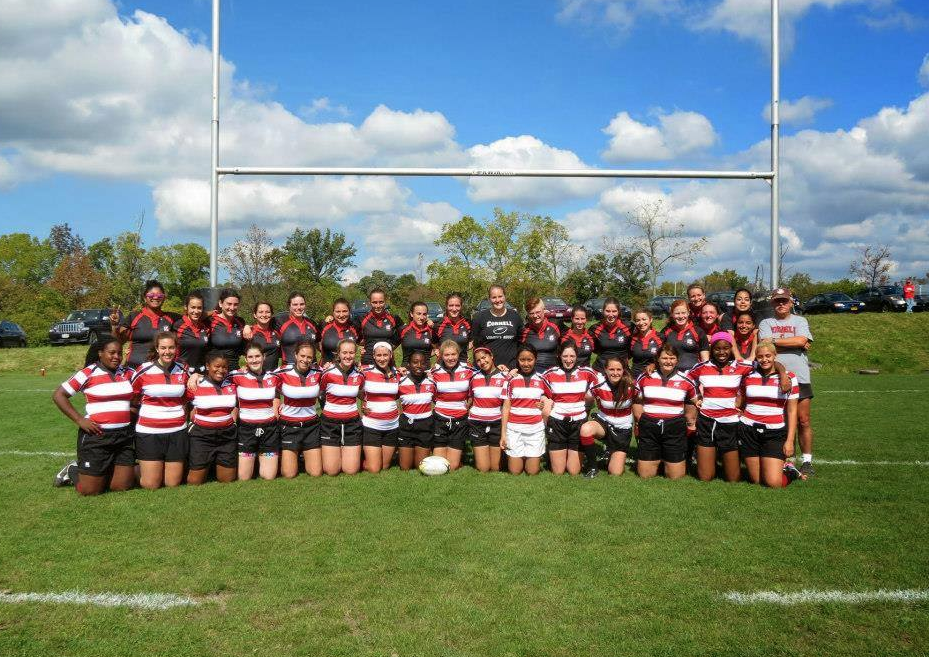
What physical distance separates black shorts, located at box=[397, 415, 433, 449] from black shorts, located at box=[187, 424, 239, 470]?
152cm

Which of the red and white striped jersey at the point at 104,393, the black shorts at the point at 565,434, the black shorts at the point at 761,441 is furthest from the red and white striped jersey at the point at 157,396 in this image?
the black shorts at the point at 761,441

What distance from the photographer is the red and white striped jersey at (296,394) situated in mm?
5879

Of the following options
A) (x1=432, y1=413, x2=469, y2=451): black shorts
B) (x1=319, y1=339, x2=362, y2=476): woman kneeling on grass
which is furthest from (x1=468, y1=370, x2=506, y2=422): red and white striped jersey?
(x1=319, y1=339, x2=362, y2=476): woman kneeling on grass

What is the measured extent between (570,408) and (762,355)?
1753 millimetres

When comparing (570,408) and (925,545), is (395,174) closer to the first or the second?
(570,408)

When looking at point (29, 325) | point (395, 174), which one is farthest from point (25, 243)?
point (395, 174)

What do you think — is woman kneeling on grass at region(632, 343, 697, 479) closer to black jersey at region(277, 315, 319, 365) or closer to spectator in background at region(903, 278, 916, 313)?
black jersey at region(277, 315, 319, 365)

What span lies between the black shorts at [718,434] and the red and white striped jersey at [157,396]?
15.1 ft

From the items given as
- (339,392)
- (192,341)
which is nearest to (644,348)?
(339,392)

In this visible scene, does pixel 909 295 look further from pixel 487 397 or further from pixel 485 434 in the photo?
pixel 485 434

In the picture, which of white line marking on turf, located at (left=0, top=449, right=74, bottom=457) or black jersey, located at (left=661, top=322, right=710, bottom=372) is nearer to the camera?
black jersey, located at (left=661, top=322, right=710, bottom=372)

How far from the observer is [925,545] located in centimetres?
395

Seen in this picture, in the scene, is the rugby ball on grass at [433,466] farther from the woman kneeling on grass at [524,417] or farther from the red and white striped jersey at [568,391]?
the red and white striped jersey at [568,391]

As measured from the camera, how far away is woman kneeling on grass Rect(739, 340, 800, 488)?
17.7ft
